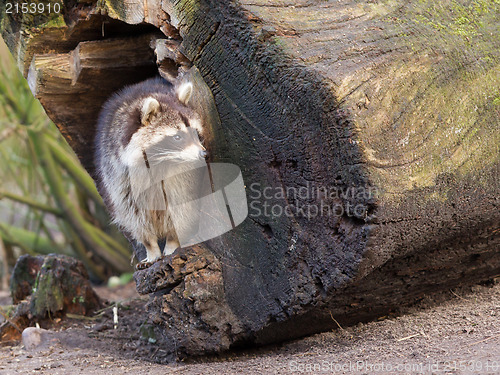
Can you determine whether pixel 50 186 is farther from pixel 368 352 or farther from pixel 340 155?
pixel 340 155

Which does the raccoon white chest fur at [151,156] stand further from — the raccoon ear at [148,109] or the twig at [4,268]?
the twig at [4,268]

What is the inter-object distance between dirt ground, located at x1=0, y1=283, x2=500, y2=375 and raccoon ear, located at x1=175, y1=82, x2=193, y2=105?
172 centimetres

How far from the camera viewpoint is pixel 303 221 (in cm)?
278

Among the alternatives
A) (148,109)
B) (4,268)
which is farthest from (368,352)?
(4,268)

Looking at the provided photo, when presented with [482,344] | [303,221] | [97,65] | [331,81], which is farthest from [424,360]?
[97,65]

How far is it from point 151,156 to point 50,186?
4.08 metres

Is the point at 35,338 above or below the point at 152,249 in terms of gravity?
below

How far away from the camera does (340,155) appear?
2451 mm

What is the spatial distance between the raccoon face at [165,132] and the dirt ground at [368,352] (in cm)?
136

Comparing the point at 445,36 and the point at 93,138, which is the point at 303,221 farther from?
the point at 93,138

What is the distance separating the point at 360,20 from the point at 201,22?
2.83 ft

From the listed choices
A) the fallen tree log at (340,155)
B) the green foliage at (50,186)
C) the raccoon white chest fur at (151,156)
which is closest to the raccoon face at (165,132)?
the raccoon white chest fur at (151,156)

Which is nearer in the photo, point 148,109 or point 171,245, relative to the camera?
point 148,109

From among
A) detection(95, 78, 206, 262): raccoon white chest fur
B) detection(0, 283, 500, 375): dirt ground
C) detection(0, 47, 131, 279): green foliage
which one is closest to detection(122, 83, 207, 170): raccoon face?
detection(95, 78, 206, 262): raccoon white chest fur
